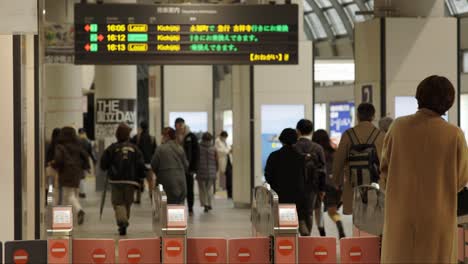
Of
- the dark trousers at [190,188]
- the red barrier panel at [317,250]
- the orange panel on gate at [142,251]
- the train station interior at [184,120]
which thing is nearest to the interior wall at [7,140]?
the train station interior at [184,120]

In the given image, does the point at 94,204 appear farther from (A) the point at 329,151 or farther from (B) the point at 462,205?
(B) the point at 462,205

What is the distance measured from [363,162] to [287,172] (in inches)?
32.8

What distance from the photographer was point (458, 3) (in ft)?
110

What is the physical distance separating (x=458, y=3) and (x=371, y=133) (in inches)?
953

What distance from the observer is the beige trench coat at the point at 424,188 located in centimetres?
542

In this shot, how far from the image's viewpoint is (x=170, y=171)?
14.3 metres

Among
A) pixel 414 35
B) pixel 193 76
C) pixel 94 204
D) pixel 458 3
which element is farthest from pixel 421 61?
pixel 458 3

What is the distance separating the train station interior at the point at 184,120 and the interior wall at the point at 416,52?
0.06 ft

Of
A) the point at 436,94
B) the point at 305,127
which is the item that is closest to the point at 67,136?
the point at 305,127

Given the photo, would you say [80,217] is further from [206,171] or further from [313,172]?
[313,172]

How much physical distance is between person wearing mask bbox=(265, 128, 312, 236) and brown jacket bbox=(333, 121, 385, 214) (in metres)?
0.47

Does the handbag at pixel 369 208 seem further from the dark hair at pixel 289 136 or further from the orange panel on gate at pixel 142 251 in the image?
the orange panel on gate at pixel 142 251

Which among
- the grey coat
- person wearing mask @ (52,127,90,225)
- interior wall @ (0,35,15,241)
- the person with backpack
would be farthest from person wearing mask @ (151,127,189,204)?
interior wall @ (0,35,15,241)

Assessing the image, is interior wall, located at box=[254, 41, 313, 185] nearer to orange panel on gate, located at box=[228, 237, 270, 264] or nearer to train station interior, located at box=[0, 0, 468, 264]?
train station interior, located at box=[0, 0, 468, 264]
